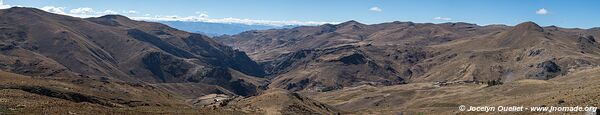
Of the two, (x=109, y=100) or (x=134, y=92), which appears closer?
(x=109, y=100)

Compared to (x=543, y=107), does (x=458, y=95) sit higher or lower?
lower

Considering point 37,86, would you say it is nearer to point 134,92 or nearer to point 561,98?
point 134,92

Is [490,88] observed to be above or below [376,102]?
above

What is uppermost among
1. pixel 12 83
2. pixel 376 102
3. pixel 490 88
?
pixel 12 83

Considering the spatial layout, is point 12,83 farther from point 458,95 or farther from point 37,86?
point 458,95

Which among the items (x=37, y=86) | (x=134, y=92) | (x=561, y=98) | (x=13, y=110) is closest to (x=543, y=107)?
(x=561, y=98)

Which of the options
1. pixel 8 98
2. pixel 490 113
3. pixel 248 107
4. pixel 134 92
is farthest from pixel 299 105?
pixel 8 98

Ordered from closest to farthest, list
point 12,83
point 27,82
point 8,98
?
point 8,98 < point 12,83 < point 27,82

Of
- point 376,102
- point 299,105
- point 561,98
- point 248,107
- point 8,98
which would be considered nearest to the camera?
point 8,98

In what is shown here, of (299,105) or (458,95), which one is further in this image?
(458,95)
